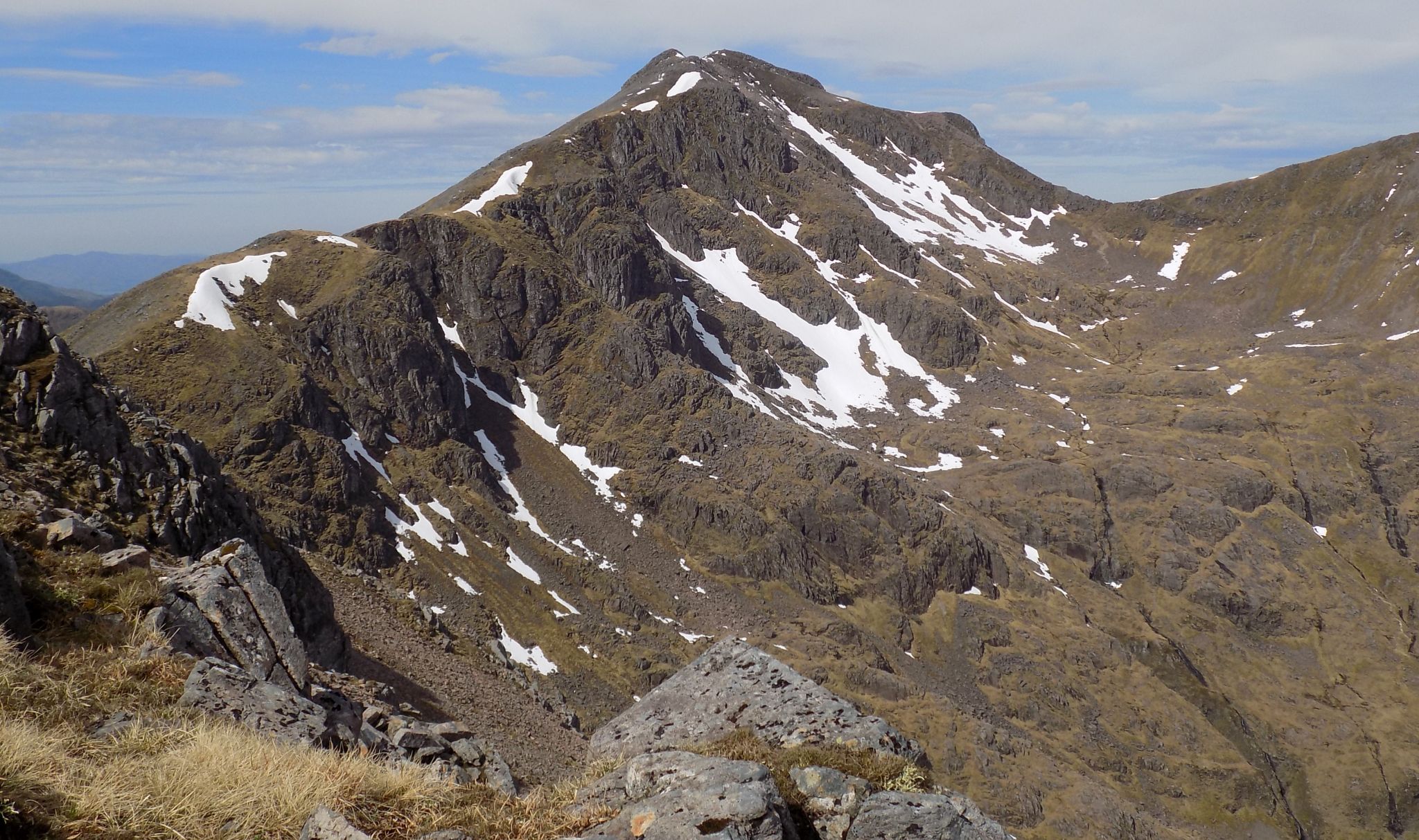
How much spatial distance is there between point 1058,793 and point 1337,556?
298 ft

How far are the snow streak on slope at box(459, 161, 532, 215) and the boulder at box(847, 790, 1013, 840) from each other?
151 metres

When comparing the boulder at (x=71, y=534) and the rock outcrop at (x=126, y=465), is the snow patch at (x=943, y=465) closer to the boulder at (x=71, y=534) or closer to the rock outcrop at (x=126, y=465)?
the rock outcrop at (x=126, y=465)

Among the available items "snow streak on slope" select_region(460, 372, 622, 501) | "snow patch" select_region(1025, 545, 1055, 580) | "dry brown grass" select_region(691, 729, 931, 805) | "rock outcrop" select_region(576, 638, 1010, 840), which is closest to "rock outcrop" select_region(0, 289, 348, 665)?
"rock outcrop" select_region(576, 638, 1010, 840)

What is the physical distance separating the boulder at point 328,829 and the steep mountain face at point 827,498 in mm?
53136

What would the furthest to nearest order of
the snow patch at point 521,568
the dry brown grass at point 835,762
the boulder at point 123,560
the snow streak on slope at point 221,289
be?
1. the snow patch at point 521,568
2. the snow streak on slope at point 221,289
3. the boulder at point 123,560
4. the dry brown grass at point 835,762

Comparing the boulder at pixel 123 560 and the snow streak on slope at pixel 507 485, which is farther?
the snow streak on slope at pixel 507 485

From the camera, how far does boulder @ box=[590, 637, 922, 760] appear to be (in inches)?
488

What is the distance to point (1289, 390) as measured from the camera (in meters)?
182

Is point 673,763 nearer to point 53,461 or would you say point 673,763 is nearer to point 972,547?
point 53,461

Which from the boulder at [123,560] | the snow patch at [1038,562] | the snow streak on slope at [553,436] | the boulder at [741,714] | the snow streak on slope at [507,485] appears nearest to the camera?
the boulder at [741,714]

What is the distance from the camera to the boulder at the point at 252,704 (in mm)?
11047

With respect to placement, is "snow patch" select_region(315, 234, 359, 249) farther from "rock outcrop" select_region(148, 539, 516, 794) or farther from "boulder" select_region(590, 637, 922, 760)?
"boulder" select_region(590, 637, 922, 760)

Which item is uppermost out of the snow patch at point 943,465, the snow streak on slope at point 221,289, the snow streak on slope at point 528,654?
the snow streak on slope at point 221,289

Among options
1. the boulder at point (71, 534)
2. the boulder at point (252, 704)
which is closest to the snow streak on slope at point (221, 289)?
the boulder at point (71, 534)
